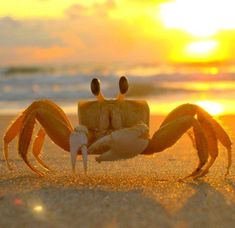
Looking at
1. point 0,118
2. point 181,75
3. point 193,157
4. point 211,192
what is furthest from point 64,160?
point 181,75

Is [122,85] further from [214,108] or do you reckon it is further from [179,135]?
[214,108]

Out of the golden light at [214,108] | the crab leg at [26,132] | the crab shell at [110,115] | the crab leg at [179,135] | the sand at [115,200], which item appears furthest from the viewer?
the golden light at [214,108]

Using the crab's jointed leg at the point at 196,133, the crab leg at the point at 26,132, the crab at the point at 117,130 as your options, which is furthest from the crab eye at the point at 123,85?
the crab leg at the point at 26,132

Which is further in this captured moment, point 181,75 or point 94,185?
point 181,75

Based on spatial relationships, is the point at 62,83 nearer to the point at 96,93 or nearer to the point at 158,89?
the point at 158,89

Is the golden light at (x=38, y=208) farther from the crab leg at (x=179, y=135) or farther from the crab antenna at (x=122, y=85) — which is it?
the crab antenna at (x=122, y=85)

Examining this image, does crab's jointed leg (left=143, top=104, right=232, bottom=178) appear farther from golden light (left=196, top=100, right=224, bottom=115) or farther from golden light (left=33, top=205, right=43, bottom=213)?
golden light (left=196, top=100, right=224, bottom=115)
